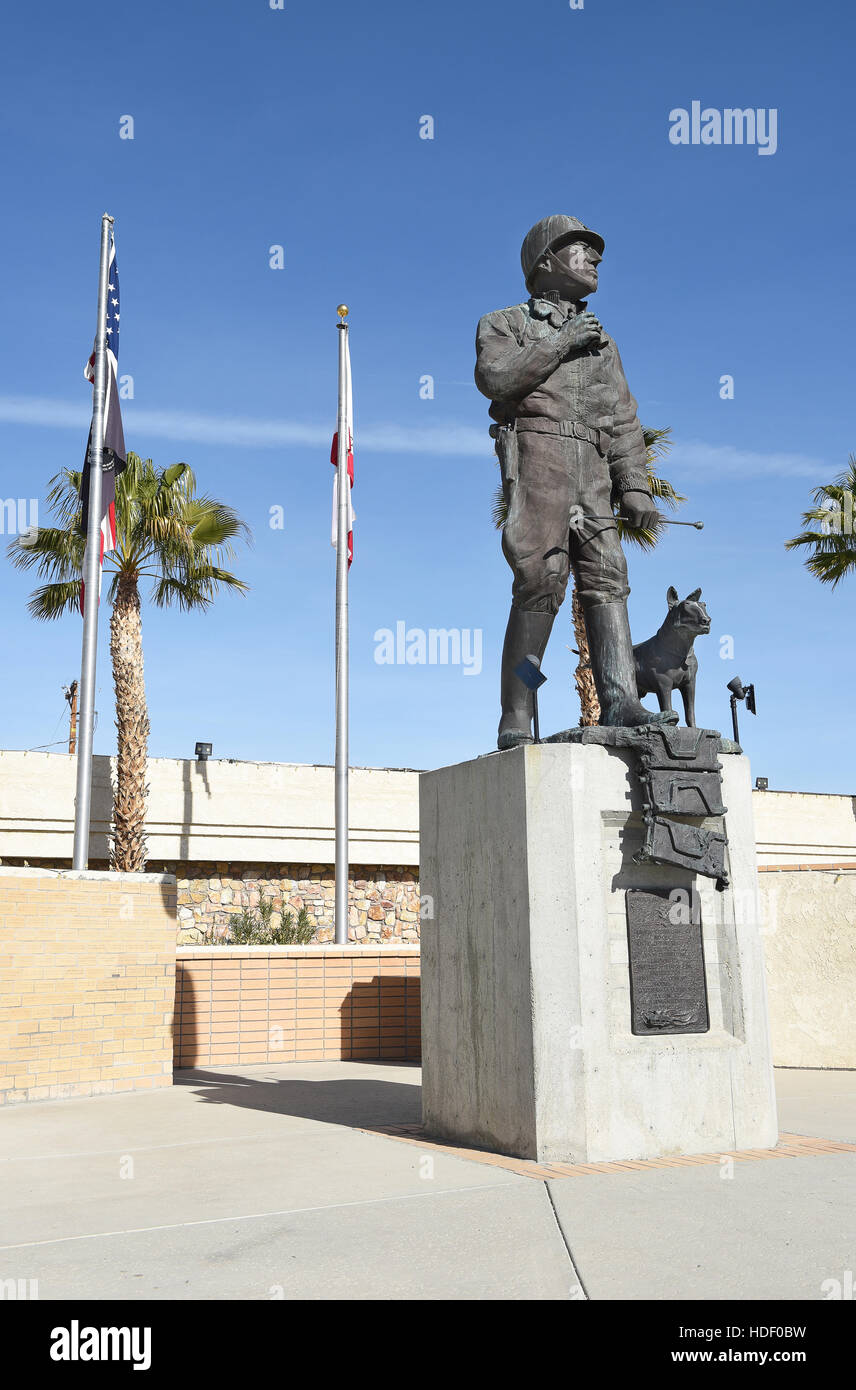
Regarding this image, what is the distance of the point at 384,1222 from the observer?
→ 431cm

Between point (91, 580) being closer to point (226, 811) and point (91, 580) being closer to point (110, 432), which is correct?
point (110, 432)

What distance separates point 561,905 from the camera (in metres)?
5.81

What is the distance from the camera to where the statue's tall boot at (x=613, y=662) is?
6.56 m

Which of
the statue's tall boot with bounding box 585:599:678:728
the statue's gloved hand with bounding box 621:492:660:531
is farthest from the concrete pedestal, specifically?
the statue's gloved hand with bounding box 621:492:660:531

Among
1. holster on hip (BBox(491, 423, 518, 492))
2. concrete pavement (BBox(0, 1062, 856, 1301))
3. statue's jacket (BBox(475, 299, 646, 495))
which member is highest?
statue's jacket (BBox(475, 299, 646, 495))

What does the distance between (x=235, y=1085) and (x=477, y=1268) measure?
6.41 m

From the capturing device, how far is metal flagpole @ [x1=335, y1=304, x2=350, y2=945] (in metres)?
14.5

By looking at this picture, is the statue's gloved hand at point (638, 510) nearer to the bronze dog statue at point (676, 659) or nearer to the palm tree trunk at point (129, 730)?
the bronze dog statue at point (676, 659)

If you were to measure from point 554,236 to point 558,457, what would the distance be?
4.74ft

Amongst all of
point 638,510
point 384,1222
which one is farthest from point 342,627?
point 384,1222

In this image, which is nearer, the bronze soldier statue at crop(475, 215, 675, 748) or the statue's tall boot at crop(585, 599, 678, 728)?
the statue's tall boot at crop(585, 599, 678, 728)

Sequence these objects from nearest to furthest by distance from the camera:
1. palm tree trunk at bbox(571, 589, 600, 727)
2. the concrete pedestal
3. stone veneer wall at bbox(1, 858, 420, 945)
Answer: the concrete pedestal, palm tree trunk at bbox(571, 589, 600, 727), stone veneer wall at bbox(1, 858, 420, 945)

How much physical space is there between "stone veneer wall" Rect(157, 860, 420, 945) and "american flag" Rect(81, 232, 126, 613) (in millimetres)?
7255

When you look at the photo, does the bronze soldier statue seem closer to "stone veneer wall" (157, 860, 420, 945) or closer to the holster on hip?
the holster on hip
